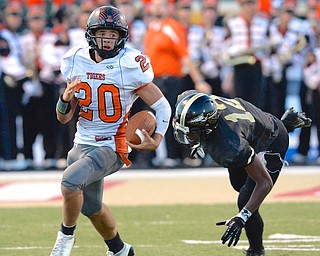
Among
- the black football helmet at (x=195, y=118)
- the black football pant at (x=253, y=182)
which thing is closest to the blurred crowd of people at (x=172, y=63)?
the black football pant at (x=253, y=182)

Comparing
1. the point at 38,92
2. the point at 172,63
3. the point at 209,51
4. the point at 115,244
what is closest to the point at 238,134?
the point at 115,244

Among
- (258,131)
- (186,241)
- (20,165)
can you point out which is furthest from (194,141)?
(20,165)

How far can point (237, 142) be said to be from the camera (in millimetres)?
5812

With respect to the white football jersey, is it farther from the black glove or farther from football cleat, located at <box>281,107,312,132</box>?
football cleat, located at <box>281,107,312,132</box>

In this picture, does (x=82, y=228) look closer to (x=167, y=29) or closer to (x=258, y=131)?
(x=258, y=131)

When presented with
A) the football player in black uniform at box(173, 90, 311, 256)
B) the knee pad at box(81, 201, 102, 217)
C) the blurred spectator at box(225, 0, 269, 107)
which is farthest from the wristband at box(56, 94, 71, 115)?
the blurred spectator at box(225, 0, 269, 107)

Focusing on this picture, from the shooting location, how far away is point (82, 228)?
→ 816 cm

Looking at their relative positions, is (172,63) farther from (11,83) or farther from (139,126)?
(139,126)

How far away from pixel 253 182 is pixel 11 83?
20.9 ft

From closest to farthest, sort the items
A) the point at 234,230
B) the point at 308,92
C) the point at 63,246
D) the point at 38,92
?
the point at 234,230, the point at 63,246, the point at 38,92, the point at 308,92

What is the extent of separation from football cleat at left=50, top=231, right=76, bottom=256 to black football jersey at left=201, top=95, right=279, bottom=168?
1.07 m

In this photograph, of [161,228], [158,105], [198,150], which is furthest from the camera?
[161,228]

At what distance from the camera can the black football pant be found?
6.24 metres

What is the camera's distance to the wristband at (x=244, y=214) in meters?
5.88
